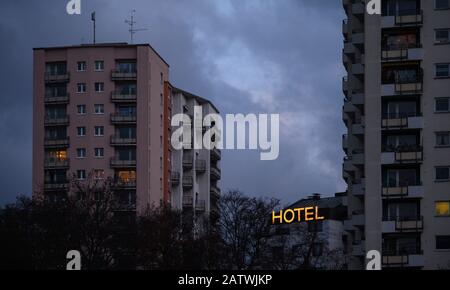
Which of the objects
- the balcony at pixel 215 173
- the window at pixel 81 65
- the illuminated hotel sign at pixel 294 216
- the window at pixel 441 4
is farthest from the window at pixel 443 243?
the balcony at pixel 215 173

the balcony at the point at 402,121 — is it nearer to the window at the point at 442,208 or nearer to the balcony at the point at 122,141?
the window at the point at 442,208

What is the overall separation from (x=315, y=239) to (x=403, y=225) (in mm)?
41183

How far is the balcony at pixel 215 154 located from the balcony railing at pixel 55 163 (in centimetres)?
2581

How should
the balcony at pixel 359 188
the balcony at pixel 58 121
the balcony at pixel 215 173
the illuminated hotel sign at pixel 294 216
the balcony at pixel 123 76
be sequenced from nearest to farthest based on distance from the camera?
the balcony at pixel 359 188 < the illuminated hotel sign at pixel 294 216 < the balcony at pixel 58 121 < the balcony at pixel 123 76 < the balcony at pixel 215 173

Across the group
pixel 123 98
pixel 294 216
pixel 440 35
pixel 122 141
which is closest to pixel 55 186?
pixel 122 141

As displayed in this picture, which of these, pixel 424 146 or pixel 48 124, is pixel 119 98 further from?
pixel 424 146

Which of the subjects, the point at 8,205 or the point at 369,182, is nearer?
the point at 369,182

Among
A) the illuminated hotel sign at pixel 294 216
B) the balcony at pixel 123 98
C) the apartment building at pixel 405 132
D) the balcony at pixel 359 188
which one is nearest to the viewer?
the apartment building at pixel 405 132

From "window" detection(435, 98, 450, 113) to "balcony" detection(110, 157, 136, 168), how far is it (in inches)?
2253

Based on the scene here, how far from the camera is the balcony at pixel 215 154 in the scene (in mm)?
153675

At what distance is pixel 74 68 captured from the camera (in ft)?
449

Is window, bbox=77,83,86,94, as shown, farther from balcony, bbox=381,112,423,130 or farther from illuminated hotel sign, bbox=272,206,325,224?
balcony, bbox=381,112,423,130
